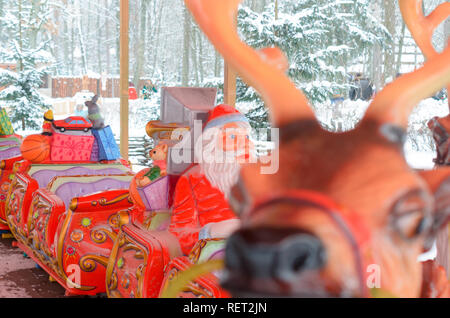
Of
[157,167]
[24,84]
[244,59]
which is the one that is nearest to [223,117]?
[157,167]

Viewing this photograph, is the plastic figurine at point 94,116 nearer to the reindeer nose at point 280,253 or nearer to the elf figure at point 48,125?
the elf figure at point 48,125

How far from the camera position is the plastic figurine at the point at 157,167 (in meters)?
2.63

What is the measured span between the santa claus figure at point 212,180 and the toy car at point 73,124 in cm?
226

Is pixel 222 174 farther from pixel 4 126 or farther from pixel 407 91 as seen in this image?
pixel 4 126

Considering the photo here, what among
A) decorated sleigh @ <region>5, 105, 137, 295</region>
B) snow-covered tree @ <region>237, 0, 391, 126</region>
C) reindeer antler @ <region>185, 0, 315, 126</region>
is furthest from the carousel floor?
reindeer antler @ <region>185, 0, 315, 126</region>

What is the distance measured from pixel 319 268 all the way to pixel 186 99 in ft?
6.29

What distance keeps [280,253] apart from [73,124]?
3.97 m

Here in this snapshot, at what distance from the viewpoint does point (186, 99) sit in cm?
260

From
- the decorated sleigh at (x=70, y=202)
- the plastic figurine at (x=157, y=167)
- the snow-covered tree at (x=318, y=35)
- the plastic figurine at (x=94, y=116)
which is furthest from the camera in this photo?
the plastic figurine at (x=94, y=116)

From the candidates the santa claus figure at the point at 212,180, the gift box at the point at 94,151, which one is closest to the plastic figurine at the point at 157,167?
the santa claus figure at the point at 212,180

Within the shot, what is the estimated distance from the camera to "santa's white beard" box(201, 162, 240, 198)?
2.17 metres

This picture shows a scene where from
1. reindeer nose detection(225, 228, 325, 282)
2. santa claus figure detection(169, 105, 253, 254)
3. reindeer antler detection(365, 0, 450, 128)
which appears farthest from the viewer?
santa claus figure detection(169, 105, 253, 254)

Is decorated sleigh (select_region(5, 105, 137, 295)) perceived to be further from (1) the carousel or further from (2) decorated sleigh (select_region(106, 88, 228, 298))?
(1) the carousel

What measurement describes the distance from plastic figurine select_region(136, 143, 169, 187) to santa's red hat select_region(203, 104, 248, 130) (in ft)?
1.55
